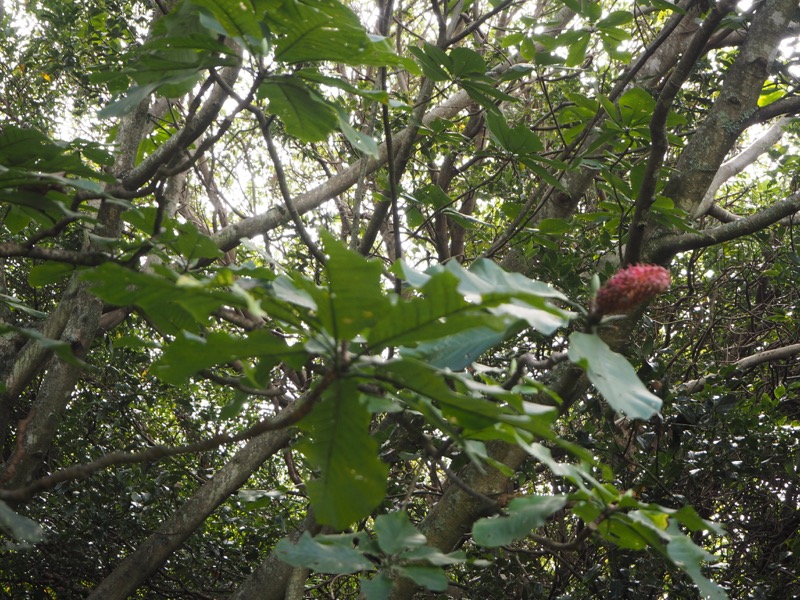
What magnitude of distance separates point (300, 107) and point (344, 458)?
66 cm

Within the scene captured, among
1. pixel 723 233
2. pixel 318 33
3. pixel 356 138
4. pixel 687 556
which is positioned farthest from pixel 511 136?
pixel 687 556

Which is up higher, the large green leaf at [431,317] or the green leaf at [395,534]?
the large green leaf at [431,317]

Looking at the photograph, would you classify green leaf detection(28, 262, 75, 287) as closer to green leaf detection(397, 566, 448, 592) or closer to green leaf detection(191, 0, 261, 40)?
green leaf detection(191, 0, 261, 40)

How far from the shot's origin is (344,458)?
850mm

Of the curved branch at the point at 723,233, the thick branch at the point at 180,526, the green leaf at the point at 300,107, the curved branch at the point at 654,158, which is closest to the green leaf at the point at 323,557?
the green leaf at the point at 300,107

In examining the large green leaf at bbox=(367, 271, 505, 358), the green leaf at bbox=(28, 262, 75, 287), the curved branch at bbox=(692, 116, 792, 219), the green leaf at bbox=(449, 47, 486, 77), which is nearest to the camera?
the large green leaf at bbox=(367, 271, 505, 358)

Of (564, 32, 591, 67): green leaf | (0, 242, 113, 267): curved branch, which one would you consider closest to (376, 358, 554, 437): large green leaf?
(0, 242, 113, 267): curved branch

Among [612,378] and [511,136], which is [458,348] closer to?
[612,378]

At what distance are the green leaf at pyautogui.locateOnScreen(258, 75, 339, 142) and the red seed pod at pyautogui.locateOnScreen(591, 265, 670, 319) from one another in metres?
0.60

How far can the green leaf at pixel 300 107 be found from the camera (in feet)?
3.91

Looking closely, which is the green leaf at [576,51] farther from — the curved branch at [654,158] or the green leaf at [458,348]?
the green leaf at [458,348]

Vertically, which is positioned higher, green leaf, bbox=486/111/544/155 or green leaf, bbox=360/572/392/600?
green leaf, bbox=486/111/544/155

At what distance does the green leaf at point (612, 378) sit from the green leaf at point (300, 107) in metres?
0.63

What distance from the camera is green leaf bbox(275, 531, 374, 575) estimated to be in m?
0.97
